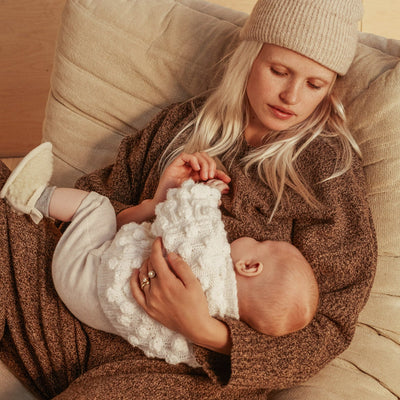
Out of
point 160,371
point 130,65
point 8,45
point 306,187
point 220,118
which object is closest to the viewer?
point 160,371

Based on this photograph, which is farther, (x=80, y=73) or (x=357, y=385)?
(x=80, y=73)

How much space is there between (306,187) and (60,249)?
0.60 metres

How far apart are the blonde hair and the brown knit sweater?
0.03m

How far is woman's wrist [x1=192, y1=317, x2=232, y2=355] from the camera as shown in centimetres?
107

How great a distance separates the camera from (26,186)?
1251 millimetres

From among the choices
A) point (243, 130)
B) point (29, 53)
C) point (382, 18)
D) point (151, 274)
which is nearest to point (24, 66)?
point (29, 53)

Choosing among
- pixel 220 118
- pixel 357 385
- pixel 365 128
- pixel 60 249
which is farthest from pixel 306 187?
pixel 60 249

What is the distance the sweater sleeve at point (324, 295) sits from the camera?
109 cm

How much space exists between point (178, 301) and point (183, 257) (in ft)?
0.29

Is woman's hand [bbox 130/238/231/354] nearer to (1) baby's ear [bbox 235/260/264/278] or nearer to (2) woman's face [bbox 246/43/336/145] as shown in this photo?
(1) baby's ear [bbox 235/260/264/278]

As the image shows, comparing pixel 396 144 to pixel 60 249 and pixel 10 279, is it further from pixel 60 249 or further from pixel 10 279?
pixel 10 279

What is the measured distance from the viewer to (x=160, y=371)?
1174mm

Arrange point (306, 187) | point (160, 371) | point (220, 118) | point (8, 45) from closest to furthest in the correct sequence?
point (160, 371), point (306, 187), point (220, 118), point (8, 45)

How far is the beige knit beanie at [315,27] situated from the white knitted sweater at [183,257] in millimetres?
413
